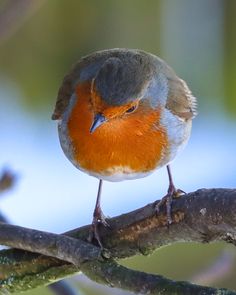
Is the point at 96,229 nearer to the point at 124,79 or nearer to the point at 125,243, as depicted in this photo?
the point at 125,243

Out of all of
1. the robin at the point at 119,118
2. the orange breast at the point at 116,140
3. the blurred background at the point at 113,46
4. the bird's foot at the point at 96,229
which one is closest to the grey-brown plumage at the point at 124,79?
the robin at the point at 119,118

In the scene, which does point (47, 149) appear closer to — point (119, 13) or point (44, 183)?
point (44, 183)

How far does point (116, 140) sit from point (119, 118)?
108 millimetres

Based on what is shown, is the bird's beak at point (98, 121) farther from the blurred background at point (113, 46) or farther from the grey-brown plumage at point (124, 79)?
the blurred background at point (113, 46)

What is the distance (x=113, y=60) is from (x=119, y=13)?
580cm

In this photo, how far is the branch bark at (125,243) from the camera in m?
1.98

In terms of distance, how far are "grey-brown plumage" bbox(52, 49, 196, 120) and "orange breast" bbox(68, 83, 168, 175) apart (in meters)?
0.10

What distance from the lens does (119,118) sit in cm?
295

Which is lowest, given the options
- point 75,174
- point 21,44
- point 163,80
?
point 75,174

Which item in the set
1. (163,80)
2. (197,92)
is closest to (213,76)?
(197,92)

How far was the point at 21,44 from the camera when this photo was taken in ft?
27.9

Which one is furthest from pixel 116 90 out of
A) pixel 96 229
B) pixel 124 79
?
pixel 96 229

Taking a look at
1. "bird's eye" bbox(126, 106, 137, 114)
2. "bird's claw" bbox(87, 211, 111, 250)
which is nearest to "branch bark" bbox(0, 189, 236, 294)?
"bird's claw" bbox(87, 211, 111, 250)

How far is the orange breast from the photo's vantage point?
9.89 ft
